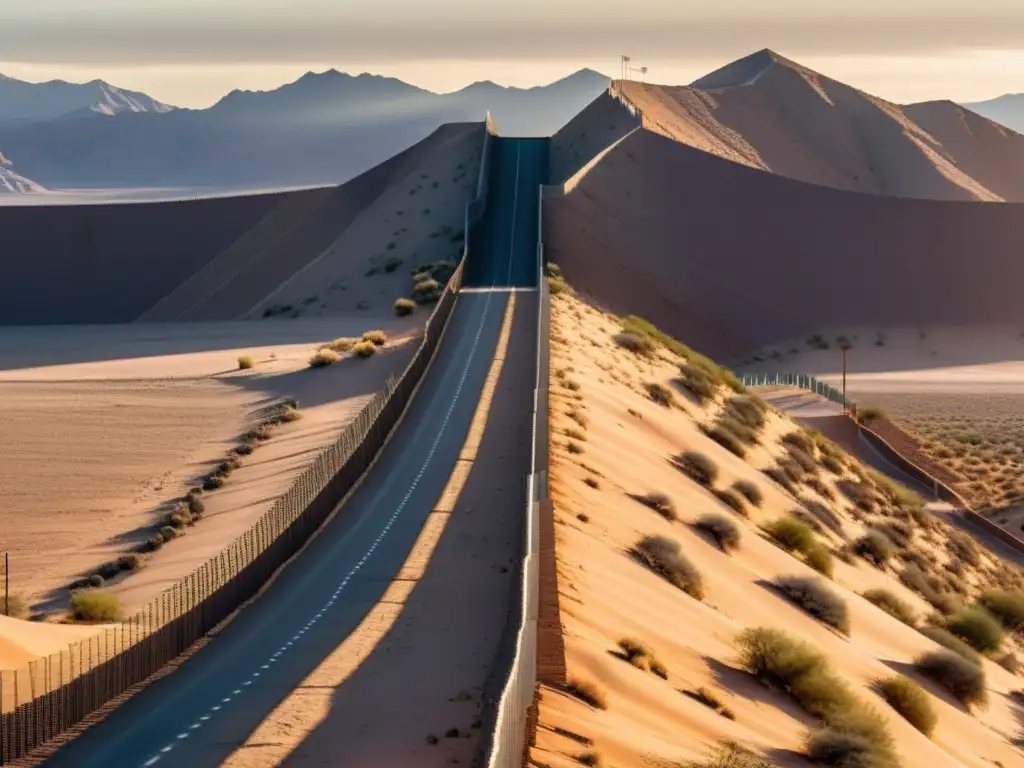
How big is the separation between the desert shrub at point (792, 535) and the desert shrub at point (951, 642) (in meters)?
2.91

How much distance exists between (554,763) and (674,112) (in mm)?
96560

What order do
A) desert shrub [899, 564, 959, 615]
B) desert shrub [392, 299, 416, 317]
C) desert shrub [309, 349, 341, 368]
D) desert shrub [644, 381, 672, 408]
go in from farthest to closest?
1. desert shrub [392, 299, 416, 317]
2. desert shrub [309, 349, 341, 368]
3. desert shrub [644, 381, 672, 408]
4. desert shrub [899, 564, 959, 615]

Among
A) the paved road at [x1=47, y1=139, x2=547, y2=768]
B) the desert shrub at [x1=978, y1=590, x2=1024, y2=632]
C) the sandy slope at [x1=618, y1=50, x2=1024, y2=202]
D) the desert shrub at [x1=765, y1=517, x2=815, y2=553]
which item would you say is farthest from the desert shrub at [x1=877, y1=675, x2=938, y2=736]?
the sandy slope at [x1=618, y1=50, x2=1024, y2=202]

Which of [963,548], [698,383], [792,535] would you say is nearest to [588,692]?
[792,535]

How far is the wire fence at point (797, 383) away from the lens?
2406 inches

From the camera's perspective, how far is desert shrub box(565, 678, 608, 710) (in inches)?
696

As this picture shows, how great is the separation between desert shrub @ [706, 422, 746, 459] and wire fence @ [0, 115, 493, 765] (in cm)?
1027

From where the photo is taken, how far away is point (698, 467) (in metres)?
36.6

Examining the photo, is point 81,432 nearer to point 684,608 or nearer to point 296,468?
point 296,468

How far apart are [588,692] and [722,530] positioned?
507 inches

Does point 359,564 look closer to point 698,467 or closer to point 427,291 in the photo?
point 698,467

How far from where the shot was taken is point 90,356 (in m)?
64.9

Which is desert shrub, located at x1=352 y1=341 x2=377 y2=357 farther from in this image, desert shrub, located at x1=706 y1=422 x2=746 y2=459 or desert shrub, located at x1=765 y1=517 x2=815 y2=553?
desert shrub, located at x1=765 y1=517 x2=815 y2=553

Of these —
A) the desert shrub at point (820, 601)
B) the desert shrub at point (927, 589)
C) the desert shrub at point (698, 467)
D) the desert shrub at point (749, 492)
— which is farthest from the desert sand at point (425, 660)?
the desert shrub at point (927, 589)
